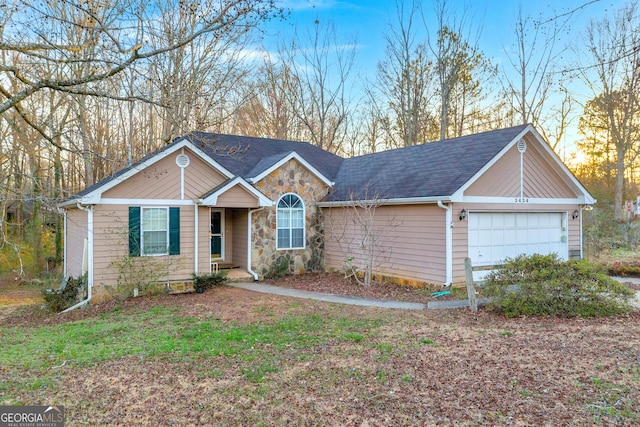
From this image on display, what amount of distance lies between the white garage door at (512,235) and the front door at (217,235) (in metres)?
7.96

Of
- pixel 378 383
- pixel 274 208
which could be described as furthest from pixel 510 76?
pixel 378 383

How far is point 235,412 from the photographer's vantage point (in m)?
4.22

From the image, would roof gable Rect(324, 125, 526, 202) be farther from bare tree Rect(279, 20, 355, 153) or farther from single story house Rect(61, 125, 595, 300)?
bare tree Rect(279, 20, 355, 153)

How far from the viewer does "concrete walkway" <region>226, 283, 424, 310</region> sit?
9.48 metres

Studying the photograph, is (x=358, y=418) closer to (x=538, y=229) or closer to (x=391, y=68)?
(x=538, y=229)

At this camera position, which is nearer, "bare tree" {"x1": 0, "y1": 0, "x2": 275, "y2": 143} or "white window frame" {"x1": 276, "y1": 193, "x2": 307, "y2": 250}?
"bare tree" {"x1": 0, "y1": 0, "x2": 275, "y2": 143}

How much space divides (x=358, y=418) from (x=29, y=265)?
16.1 metres

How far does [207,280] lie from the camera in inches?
457

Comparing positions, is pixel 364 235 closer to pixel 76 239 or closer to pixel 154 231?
pixel 154 231

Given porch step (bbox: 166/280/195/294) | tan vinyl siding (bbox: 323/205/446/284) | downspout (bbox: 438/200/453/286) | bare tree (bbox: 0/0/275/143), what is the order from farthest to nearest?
porch step (bbox: 166/280/195/294) < tan vinyl siding (bbox: 323/205/446/284) < downspout (bbox: 438/200/453/286) < bare tree (bbox: 0/0/275/143)

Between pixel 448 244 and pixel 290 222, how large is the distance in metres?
5.39

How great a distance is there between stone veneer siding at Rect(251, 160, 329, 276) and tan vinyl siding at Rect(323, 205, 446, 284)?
0.69 metres

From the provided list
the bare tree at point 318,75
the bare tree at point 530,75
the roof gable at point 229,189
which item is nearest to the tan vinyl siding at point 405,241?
the roof gable at point 229,189

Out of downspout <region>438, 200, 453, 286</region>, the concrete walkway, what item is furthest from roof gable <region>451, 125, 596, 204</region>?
A: the concrete walkway
